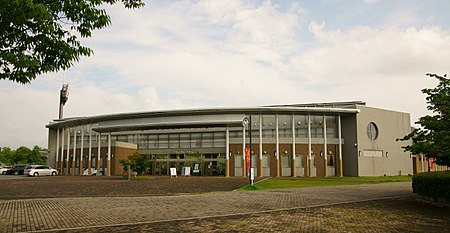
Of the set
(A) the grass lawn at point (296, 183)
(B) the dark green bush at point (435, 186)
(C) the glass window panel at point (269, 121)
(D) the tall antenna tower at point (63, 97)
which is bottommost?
(A) the grass lawn at point (296, 183)

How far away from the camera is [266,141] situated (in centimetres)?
4684

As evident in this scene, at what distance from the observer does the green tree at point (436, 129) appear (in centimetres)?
1383

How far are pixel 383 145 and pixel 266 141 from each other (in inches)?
604

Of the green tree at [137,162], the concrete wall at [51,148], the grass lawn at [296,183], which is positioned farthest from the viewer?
the concrete wall at [51,148]

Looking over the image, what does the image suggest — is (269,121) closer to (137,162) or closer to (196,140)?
(196,140)

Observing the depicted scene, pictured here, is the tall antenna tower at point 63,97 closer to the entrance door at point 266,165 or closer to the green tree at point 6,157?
the green tree at point 6,157

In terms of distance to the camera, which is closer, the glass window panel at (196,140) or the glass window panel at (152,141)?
the glass window panel at (196,140)

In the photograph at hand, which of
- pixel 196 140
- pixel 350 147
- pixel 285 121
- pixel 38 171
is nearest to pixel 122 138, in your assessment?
pixel 38 171

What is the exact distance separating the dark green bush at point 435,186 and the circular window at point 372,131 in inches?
1232

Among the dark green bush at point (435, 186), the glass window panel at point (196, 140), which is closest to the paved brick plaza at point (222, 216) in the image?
the dark green bush at point (435, 186)

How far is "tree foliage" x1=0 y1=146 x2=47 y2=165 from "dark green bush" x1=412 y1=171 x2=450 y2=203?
3856 inches

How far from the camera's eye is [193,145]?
171ft

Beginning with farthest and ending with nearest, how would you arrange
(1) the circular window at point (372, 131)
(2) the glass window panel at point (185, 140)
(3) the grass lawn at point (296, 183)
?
(2) the glass window panel at point (185, 140) < (1) the circular window at point (372, 131) < (3) the grass lawn at point (296, 183)

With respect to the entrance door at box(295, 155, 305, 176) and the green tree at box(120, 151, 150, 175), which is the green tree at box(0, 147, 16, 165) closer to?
the green tree at box(120, 151, 150, 175)
